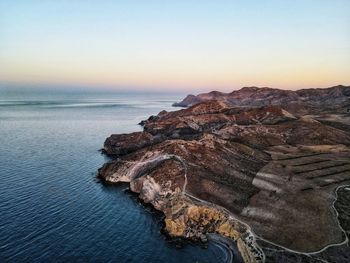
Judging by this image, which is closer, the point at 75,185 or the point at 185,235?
the point at 185,235

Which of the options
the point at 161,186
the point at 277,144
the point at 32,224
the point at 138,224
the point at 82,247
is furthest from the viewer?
the point at 277,144

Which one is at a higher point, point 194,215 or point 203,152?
point 203,152

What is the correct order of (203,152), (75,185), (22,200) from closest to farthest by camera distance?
(22,200)
(75,185)
(203,152)

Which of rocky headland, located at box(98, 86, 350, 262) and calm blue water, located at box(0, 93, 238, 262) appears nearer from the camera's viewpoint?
calm blue water, located at box(0, 93, 238, 262)

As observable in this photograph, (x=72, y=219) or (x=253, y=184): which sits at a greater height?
(x=253, y=184)

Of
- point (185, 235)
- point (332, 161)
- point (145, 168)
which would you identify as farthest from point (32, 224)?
point (332, 161)

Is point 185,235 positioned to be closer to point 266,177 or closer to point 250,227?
point 250,227

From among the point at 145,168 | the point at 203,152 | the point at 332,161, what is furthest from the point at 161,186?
the point at 332,161

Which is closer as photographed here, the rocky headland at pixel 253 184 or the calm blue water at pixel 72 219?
the calm blue water at pixel 72 219
